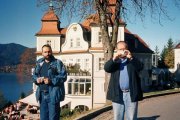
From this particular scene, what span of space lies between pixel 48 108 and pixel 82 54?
38300mm

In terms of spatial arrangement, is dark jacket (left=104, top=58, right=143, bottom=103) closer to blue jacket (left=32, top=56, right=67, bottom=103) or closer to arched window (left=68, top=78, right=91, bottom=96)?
blue jacket (left=32, top=56, right=67, bottom=103)

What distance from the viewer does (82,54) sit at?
4603 cm

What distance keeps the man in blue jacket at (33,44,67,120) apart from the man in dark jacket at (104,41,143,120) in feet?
3.64

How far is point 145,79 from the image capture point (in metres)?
55.8

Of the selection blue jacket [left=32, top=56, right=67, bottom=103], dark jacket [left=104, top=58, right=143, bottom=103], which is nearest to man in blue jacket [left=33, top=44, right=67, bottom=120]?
blue jacket [left=32, top=56, right=67, bottom=103]

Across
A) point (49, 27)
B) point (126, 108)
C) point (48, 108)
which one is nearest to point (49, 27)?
point (49, 27)

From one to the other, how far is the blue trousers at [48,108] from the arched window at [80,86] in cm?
3576

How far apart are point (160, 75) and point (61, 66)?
6577 cm

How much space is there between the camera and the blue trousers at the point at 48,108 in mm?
7645

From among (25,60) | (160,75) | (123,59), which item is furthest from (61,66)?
(160,75)

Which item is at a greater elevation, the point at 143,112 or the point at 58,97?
the point at 58,97

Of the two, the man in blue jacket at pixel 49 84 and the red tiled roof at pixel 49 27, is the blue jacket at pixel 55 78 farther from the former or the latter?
the red tiled roof at pixel 49 27

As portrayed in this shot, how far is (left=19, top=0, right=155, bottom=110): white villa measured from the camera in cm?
4366

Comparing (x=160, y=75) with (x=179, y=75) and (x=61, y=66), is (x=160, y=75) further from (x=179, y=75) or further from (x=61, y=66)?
(x=61, y=66)
